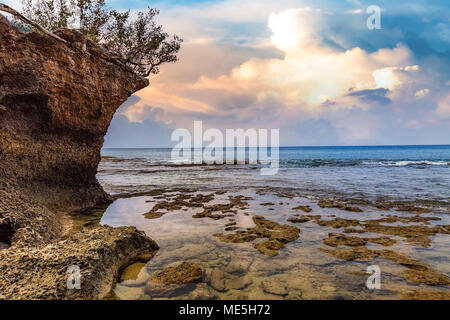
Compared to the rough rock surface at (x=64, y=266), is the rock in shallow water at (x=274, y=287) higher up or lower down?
lower down

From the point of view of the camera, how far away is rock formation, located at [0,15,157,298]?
4.22 meters

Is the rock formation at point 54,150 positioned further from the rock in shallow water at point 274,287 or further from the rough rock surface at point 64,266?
the rock in shallow water at point 274,287

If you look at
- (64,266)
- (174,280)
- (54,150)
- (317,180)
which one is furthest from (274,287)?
(317,180)

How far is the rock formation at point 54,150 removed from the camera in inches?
166

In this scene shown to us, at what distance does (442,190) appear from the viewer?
14.0 metres

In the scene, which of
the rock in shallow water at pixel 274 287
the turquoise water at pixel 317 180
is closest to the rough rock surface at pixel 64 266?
the rock in shallow water at pixel 274 287

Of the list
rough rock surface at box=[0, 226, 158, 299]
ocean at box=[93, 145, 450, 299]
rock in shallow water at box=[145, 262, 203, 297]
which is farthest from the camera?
ocean at box=[93, 145, 450, 299]

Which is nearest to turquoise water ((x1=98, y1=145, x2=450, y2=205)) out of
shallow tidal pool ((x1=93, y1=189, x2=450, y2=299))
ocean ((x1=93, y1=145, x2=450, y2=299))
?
ocean ((x1=93, y1=145, x2=450, y2=299))

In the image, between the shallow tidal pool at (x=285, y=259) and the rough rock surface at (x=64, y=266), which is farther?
the shallow tidal pool at (x=285, y=259)

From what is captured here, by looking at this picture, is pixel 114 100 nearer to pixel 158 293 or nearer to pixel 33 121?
pixel 33 121

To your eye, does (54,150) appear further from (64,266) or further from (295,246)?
(295,246)

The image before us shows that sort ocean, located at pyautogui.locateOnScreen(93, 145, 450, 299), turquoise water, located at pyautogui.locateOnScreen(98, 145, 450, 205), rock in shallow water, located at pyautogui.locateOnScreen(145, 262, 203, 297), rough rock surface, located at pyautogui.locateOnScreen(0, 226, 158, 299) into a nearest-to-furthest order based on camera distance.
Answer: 1. rough rock surface, located at pyautogui.locateOnScreen(0, 226, 158, 299)
2. rock in shallow water, located at pyautogui.locateOnScreen(145, 262, 203, 297)
3. ocean, located at pyautogui.locateOnScreen(93, 145, 450, 299)
4. turquoise water, located at pyautogui.locateOnScreen(98, 145, 450, 205)

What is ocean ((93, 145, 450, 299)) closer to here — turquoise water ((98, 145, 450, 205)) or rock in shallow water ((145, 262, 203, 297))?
rock in shallow water ((145, 262, 203, 297))
